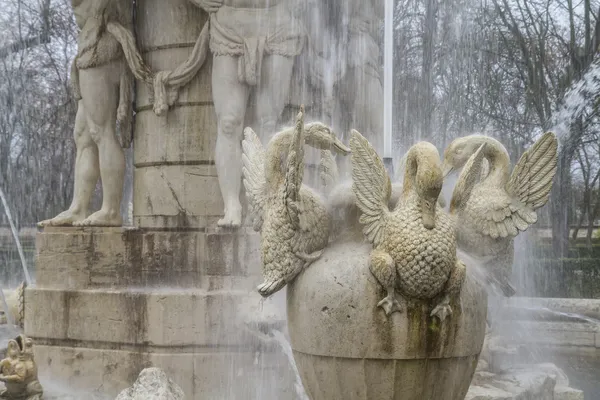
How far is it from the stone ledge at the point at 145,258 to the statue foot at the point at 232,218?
0.06 m

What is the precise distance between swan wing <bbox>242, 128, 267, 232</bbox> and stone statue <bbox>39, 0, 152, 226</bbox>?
11.7ft

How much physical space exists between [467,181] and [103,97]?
4.68 m

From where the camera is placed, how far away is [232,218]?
21.1 feet

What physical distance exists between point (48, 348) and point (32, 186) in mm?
17169

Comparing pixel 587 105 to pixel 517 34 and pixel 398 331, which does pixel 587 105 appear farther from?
pixel 398 331

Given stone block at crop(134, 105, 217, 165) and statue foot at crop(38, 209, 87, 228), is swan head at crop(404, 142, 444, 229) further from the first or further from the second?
statue foot at crop(38, 209, 87, 228)

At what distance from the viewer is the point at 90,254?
6906 millimetres

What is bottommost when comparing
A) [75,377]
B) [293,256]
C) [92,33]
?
[75,377]

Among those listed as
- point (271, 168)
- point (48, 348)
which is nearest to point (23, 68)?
point (48, 348)

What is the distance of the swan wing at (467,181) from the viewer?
11.2 feet

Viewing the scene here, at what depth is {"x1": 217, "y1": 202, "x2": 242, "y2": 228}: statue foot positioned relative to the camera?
21.1 feet

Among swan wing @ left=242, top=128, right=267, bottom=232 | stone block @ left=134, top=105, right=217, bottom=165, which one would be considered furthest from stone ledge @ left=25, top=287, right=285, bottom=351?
swan wing @ left=242, top=128, right=267, bottom=232

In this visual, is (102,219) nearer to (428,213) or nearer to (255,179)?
(255,179)

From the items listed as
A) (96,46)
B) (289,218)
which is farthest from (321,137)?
(96,46)
